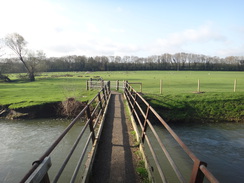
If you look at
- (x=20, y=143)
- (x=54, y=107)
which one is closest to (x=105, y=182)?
(x=20, y=143)

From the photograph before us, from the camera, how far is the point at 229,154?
31.1 ft

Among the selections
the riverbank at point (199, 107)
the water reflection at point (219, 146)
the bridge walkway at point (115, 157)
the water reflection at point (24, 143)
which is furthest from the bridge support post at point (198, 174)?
the riverbank at point (199, 107)

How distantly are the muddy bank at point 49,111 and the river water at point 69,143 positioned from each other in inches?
41.5

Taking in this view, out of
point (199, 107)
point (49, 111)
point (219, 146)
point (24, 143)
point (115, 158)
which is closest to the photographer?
point (115, 158)

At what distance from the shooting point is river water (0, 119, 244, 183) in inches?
314

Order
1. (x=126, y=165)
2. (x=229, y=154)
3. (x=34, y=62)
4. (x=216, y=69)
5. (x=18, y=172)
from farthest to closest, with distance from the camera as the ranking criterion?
(x=216, y=69)
(x=34, y=62)
(x=229, y=154)
(x=18, y=172)
(x=126, y=165)

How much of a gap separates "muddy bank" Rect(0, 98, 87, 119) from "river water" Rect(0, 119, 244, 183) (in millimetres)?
1055

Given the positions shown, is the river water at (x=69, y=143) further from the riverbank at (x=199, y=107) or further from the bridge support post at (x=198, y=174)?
the bridge support post at (x=198, y=174)

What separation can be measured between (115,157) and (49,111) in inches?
537

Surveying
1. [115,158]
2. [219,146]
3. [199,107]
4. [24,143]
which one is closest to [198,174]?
[115,158]

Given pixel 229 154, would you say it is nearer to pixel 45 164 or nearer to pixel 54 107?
pixel 45 164

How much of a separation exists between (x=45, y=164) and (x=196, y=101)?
56.3ft

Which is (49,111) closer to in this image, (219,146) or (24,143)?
(24,143)

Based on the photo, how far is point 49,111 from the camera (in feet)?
55.8
